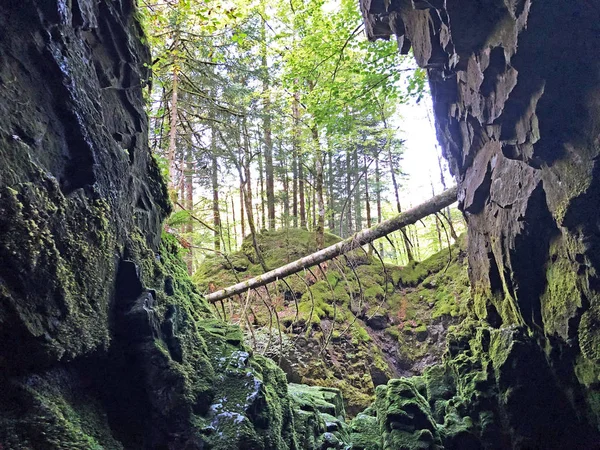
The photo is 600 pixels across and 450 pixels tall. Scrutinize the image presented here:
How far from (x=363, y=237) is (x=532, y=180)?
11.5 ft

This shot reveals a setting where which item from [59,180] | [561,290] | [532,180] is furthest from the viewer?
[532,180]

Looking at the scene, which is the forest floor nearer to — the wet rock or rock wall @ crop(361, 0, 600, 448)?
the wet rock

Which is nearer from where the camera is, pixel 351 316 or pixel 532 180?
pixel 532 180

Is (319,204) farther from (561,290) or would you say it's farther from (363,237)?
(561,290)

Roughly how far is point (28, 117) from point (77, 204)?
557 mm

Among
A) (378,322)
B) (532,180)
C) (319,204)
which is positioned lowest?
(378,322)

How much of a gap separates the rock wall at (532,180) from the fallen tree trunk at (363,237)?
961 mm

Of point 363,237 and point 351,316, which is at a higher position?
point 363,237

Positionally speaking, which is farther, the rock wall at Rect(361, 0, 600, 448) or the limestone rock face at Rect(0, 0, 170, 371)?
the rock wall at Rect(361, 0, 600, 448)

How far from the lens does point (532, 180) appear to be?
12.7 feet

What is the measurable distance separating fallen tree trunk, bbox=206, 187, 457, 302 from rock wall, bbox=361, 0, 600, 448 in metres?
0.96

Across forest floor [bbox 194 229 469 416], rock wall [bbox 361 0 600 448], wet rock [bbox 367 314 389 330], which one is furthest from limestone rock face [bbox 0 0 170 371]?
wet rock [bbox 367 314 389 330]

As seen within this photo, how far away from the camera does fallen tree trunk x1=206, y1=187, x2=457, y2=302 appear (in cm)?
634

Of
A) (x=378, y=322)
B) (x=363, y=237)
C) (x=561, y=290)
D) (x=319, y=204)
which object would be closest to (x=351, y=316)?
(x=378, y=322)
